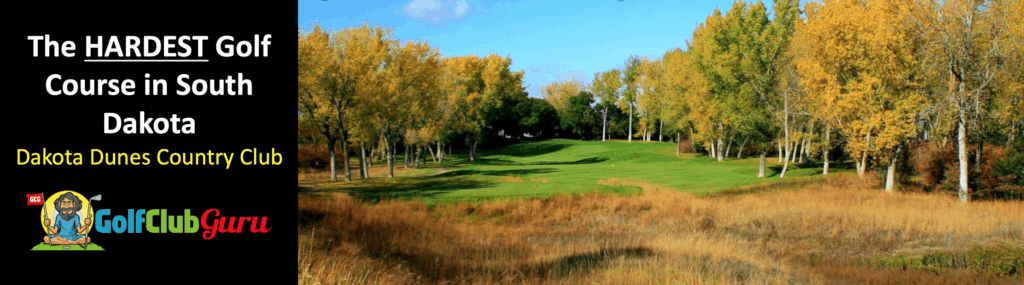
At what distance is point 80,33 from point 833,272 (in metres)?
12.9

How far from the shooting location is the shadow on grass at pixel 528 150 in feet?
250

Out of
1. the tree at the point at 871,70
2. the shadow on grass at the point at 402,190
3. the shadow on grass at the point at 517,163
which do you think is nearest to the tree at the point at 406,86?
the shadow on grass at the point at 402,190

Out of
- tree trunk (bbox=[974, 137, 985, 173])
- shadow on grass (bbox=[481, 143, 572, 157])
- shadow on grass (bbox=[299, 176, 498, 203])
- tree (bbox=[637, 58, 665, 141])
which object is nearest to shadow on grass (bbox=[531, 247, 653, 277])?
shadow on grass (bbox=[299, 176, 498, 203])

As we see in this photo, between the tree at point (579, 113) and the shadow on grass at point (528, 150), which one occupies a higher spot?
the tree at point (579, 113)

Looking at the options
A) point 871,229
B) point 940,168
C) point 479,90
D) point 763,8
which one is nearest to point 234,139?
point 871,229

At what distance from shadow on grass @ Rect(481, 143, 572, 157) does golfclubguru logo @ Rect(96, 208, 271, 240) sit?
70.0 meters

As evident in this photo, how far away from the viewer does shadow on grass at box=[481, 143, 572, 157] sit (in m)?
76.1

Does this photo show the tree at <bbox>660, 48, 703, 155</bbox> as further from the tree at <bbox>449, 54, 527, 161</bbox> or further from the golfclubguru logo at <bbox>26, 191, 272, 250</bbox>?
the golfclubguru logo at <bbox>26, 191, 272, 250</bbox>

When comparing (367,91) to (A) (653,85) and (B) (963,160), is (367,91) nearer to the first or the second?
(B) (963,160)

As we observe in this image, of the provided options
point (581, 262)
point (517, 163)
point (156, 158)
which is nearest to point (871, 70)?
point (581, 262)

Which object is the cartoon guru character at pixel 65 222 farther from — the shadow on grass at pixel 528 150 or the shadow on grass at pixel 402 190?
the shadow on grass at pixel 528 150

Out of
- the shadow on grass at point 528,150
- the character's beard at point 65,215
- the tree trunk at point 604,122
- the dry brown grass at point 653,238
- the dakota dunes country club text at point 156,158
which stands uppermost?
the tree trunk at point 604,122

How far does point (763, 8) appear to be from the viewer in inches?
1458

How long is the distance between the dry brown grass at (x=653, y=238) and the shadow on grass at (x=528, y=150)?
49177 mm
